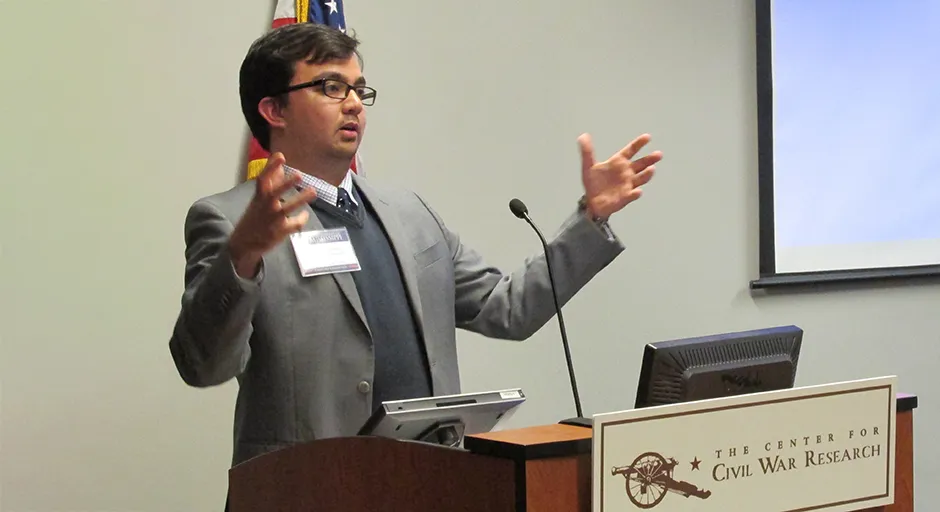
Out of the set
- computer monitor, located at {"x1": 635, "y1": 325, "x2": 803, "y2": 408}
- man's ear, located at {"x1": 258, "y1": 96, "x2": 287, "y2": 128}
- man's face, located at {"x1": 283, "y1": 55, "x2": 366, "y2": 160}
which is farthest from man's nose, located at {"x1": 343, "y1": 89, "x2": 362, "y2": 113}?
computer monitor, located at {"x1": 635, "y1": 325, "x2": 803, "y2": 408}

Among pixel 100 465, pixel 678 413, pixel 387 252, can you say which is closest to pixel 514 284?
pixel 387 252

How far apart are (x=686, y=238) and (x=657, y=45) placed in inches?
25.3

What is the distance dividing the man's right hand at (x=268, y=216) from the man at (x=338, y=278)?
19 cm

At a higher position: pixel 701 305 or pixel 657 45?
pixel 657 45

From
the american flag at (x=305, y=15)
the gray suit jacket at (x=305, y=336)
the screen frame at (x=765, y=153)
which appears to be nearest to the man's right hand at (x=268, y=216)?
the gray suit jacket at (x=305, y=336)

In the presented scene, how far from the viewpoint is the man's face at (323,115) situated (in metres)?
1.94

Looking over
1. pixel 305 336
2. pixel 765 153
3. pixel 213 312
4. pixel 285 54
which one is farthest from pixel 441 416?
pixel 765 153

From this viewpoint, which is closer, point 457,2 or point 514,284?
point 514,284

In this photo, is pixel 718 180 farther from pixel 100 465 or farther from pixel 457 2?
pixel 100 465

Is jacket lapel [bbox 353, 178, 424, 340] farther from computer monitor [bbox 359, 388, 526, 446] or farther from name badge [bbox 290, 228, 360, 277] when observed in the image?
computer monitor [bbox 359, 388, 526, 446]

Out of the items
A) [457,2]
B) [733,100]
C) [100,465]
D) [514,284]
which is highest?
[457,2]

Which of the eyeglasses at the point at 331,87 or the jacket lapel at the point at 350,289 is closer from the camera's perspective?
the jacket lapel at the point at 350,289

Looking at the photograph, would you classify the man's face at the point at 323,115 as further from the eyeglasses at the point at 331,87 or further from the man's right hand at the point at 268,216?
the man's right hand at the point at 268,216

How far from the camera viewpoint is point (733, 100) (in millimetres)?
3338
